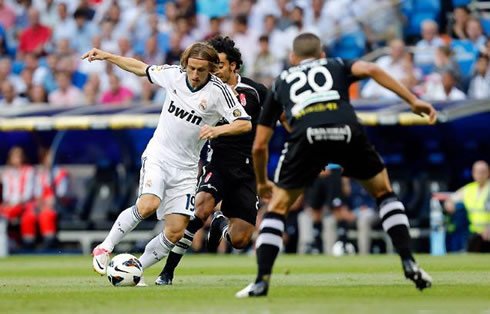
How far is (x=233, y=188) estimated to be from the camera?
519 inches

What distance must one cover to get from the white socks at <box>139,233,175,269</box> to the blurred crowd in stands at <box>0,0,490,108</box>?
36.0 ft

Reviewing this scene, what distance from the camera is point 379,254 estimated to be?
21.7 meters

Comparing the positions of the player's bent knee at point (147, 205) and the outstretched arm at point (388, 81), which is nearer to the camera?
the outstretched arm at point (388, 81)

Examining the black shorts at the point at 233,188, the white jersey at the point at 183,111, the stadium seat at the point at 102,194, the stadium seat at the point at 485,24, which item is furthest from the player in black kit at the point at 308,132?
the stadium seat at the point at 485,24

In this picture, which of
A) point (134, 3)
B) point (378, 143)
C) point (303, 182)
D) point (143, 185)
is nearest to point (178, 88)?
point (143, 185)

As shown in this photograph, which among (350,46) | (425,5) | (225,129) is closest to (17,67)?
(350,46)

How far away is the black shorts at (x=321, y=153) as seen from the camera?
9.65 meters

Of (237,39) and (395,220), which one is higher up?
(237,39)

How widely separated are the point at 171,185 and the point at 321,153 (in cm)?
244

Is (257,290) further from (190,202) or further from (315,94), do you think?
(190,202)

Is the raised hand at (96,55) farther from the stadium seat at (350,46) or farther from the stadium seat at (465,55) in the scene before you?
the stadium seat at (350,46)

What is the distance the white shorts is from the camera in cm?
1159

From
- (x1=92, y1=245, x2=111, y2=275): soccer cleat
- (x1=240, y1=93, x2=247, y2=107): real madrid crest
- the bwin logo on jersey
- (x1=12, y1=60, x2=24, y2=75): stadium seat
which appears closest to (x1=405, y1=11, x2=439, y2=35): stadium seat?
(x1=12, y1=60, x2=24, y2=75): stadium seat

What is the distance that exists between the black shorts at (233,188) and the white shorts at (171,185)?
1.11m
